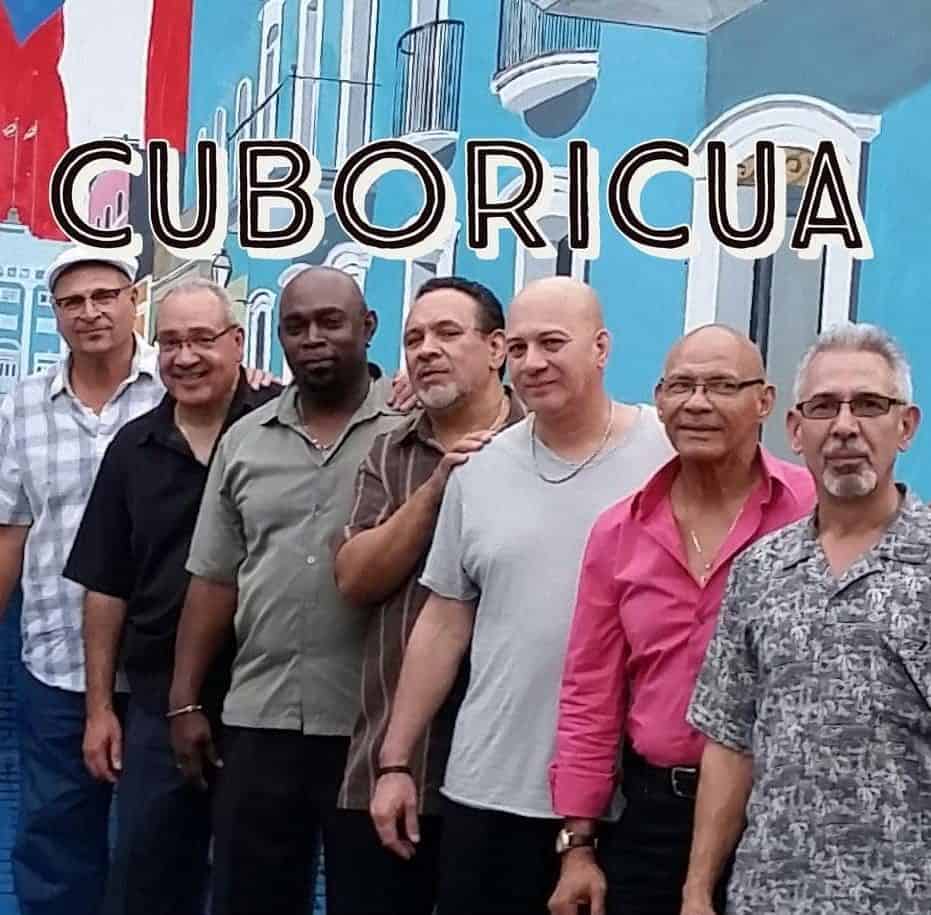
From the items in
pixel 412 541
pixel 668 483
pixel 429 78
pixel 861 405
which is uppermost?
pixel 429 78

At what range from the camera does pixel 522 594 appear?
2748 mm

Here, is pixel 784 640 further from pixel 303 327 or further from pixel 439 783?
pixel 303 327

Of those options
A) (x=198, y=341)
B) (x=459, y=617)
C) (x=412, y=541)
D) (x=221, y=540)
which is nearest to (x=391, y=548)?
(x=412, y=541)

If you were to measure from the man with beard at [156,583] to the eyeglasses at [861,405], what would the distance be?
1417mm

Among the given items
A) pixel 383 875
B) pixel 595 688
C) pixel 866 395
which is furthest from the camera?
pixel 383 875

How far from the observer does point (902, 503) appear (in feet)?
7.50

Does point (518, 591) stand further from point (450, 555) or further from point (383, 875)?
point (383, 875)

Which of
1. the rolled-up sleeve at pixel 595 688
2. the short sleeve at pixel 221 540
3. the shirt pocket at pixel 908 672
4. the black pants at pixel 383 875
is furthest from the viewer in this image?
the short sleeve at pixel 221 540

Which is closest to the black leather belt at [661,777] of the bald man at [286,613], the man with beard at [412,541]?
the man with beard at [412,541]

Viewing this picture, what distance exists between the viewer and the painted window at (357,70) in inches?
134

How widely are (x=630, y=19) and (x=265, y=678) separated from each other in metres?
1.50

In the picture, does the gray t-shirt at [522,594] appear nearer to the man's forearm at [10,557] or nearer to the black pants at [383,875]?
the black pants at [383,875]

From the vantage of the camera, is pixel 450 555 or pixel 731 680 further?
pixel 450 555

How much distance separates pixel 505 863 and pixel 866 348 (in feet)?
3.47
